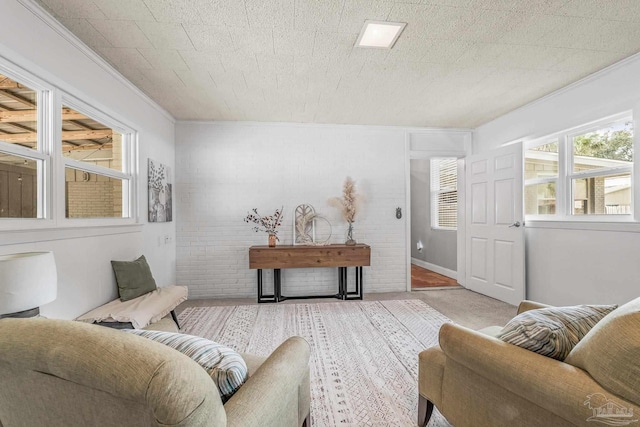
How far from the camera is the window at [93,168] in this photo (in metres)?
2.36

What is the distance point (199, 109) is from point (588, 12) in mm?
3620

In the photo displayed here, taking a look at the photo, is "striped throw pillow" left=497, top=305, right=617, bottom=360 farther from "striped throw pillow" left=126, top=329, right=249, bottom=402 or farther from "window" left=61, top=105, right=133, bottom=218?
"window" left=61, top=105, right=133, bottom=218

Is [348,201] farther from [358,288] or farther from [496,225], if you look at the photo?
[496,225]

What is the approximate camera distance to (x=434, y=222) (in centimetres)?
628

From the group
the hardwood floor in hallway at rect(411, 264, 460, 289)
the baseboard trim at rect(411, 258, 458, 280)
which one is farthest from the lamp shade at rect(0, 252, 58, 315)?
the baseboard trim at rect(411, 258, 458, 280)

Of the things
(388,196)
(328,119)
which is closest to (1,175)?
(328,119)

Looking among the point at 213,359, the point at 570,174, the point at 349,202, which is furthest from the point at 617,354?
the point at 349,202

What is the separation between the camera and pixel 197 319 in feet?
11.1

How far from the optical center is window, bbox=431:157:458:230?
570 centimetres

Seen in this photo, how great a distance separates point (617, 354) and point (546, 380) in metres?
0.21

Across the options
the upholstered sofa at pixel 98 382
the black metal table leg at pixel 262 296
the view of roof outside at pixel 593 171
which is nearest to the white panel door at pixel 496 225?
the view of roof outside at pixel 593 171

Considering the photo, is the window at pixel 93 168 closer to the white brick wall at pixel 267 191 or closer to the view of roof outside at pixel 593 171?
the white brick wall at pixel 267 191

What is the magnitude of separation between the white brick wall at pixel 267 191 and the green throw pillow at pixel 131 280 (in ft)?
4.88

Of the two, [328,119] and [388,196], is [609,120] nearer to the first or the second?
[388,196]
